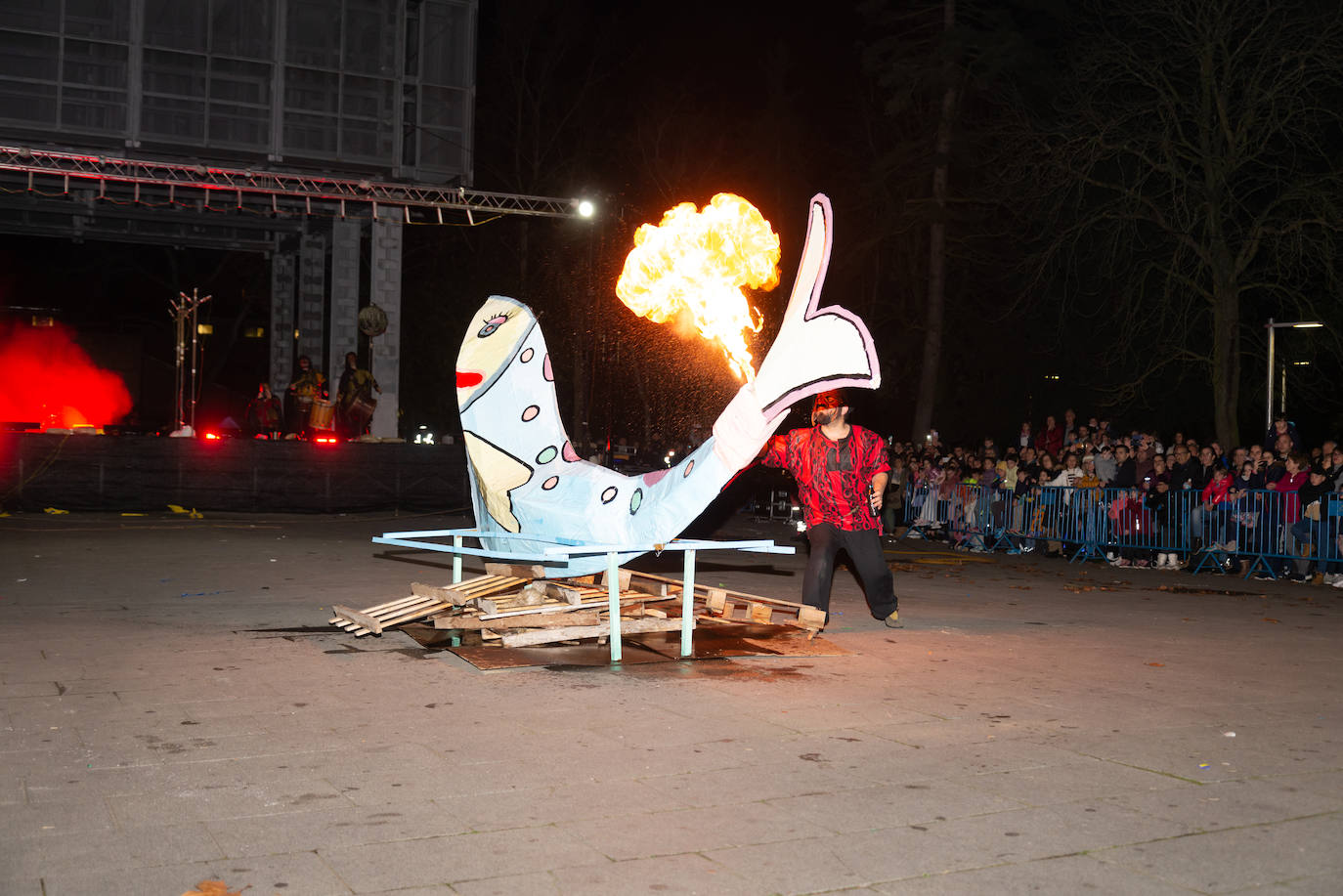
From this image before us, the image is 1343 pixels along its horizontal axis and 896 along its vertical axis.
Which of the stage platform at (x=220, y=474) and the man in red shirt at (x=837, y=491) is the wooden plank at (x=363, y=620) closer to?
the man in red shirt at (x=837, y=491)

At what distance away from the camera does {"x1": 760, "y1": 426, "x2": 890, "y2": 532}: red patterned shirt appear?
948 centimetres

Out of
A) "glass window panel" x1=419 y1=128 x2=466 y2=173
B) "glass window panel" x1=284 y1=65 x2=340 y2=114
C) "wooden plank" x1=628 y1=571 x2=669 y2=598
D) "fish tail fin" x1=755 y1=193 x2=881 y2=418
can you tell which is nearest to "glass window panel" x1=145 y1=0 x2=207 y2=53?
"glass window panel" x1=284 y1=65 x2=340 y2=114

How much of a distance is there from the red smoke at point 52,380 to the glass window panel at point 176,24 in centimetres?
1383

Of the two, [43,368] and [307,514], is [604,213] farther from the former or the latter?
[43,368]

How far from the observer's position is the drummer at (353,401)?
2573cm

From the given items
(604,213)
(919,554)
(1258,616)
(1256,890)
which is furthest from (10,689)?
(604,213)

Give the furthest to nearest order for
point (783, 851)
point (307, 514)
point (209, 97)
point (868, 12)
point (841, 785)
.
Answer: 1. point (868, 12)
2. point (209, 97)
3. point (307, 514)
4. point (841, 785)
5. point (783, 851)

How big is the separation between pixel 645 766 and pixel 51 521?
59.9 feet

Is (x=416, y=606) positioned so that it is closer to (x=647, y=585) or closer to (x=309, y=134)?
(x=647, y=585)

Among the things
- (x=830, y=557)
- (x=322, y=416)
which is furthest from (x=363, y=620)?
(x=322, y=416)

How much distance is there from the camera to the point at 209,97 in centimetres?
2522

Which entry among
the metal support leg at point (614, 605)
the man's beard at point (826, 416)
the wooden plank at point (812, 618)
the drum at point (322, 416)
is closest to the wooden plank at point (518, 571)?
the metal support leg at point (614, 605)

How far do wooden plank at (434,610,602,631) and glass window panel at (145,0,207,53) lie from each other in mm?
20723

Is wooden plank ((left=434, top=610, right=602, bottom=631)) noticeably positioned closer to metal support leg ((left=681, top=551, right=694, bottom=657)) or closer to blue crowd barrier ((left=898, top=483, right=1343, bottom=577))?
metal support leg ((left=681, top=551, right=694, bottom=657))
